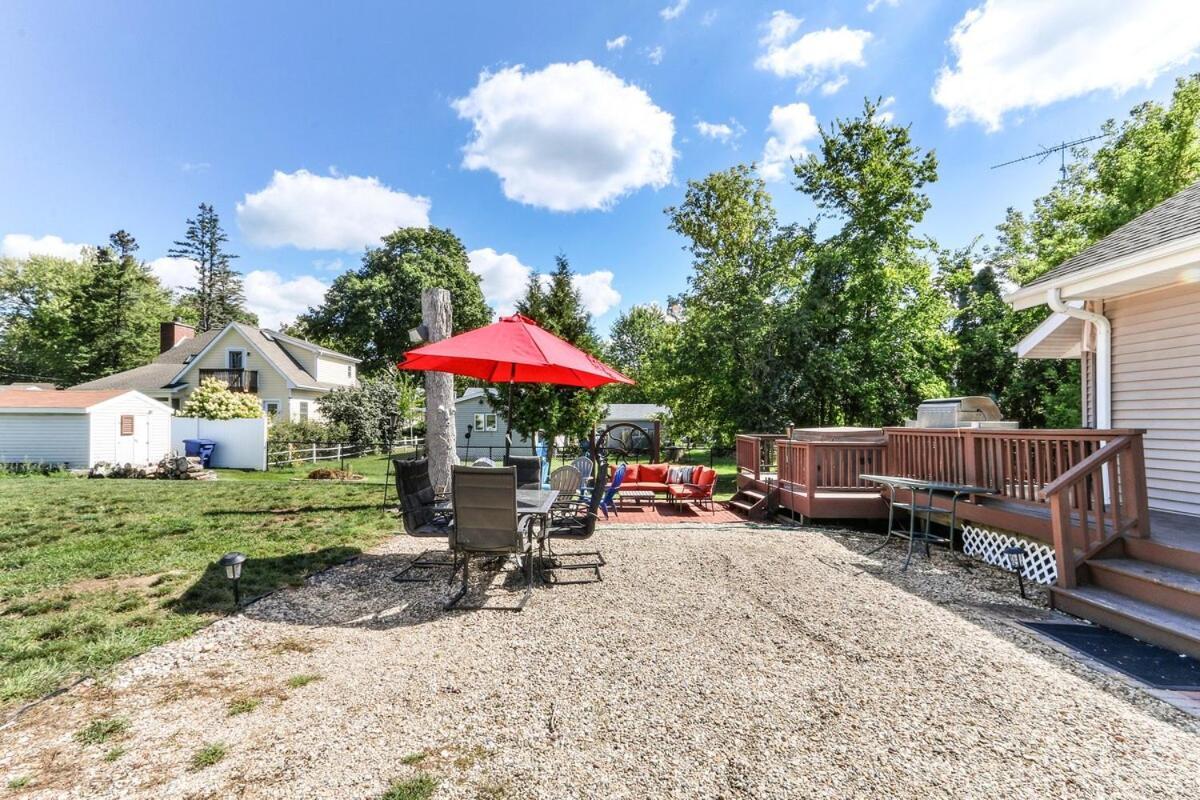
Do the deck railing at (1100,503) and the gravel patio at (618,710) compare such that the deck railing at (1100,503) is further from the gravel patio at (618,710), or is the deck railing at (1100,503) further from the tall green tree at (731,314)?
the tall green tree at (731,314)

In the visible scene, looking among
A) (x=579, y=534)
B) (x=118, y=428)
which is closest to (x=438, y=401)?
(x=579, y=534)

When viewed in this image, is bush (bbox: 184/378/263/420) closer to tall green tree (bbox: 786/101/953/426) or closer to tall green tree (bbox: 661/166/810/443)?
tall green tree (bbox: 661/166/810/443)

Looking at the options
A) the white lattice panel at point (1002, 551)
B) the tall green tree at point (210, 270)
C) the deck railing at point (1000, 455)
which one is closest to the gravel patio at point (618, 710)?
the white lattice panel at point (1002, 551)

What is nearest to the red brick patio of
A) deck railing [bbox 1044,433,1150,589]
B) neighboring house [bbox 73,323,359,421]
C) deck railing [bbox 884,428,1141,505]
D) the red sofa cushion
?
the red sofa cushion

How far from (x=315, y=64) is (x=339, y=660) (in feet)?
41.4

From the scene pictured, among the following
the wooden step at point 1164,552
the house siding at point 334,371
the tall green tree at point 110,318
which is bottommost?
the wooden step at point 1164,552

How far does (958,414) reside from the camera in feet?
29.7

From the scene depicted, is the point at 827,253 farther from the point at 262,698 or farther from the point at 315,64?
the point at 262,698

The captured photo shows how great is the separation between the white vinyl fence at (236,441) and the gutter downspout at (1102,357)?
67.8 ft

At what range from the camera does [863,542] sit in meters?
6.76

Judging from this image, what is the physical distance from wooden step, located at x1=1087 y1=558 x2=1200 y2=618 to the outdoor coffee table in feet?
21.7

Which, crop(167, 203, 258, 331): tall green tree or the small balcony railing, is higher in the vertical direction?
crop(167, 203, 258, 331): tall green tree

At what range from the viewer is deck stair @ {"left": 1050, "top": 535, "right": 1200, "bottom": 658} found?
11.1 ft

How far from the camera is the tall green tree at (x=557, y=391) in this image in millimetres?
14523
